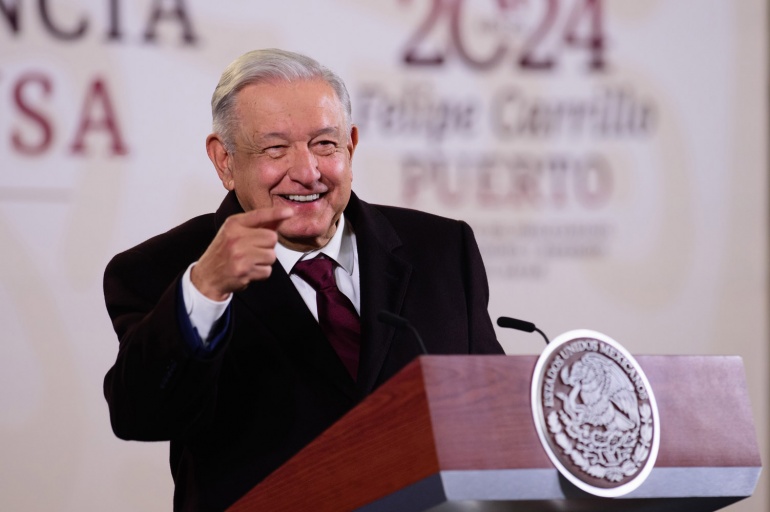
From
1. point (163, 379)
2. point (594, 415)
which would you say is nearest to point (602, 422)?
point (594, 415)

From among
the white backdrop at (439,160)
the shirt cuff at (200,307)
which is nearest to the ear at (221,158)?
the shirt cuff at (200,307)

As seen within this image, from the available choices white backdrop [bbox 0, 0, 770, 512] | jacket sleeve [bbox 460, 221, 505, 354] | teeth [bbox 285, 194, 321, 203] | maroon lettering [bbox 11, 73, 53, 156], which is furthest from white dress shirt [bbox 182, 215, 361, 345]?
maroon lettering [bbox 11, 73, 53, 156]

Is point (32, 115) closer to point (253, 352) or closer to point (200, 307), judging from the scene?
point (253, 352)

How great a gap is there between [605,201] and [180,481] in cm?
191

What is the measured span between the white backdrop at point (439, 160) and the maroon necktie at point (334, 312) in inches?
44.6

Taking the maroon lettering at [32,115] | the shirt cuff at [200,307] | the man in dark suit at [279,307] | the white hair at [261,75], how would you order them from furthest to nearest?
the maroon lettering at [32,115]
the white hair at [261,75]
the man in dark suit at [279,307]
the shirt cuff at [200,307]

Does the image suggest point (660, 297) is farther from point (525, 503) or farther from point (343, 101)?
point (525, 503)

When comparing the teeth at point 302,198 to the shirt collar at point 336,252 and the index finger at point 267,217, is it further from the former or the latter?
the index finger at point 267,217

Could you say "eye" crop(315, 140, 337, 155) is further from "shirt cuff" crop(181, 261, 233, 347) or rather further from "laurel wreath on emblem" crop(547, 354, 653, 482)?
"laurel wreath on emblem" crop(547, 354, 653, 482)

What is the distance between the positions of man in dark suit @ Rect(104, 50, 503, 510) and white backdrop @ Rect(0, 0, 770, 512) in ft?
3.27

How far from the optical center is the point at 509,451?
1.34m

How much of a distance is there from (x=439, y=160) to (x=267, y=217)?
6.20 feet

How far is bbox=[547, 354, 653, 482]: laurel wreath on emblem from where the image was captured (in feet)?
4.55

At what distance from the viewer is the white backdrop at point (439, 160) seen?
305 centimetres
